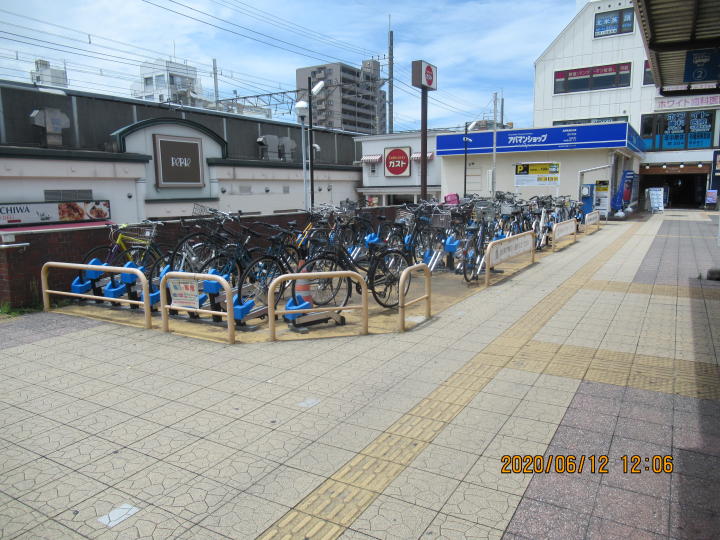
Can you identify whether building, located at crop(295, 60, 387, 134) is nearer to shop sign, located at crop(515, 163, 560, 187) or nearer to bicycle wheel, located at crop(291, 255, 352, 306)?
shop sign, located at crop(515, 163, 560, 187)

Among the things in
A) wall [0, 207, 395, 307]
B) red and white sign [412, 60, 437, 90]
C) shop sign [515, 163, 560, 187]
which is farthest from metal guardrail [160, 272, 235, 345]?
shop sign [515, 163, 560, 187]

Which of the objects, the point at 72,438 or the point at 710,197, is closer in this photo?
the point at 72,438

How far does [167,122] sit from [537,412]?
58.9ft

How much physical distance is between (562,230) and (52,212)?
48.1 feet

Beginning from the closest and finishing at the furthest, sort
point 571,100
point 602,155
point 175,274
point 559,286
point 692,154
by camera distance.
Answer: point 175,274 < point 559,286 < point 602,155 < point 692,154 < point 571,100

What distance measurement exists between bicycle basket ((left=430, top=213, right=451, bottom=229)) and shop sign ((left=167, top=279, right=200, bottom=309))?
4.91 metres

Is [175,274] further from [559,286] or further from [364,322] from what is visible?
[559,286]

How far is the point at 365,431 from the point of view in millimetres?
3703

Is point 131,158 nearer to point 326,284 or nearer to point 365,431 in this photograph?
point 326,284

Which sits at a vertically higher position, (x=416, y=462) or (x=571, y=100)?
(x=571, y=100)

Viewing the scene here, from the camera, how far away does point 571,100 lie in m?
36.8

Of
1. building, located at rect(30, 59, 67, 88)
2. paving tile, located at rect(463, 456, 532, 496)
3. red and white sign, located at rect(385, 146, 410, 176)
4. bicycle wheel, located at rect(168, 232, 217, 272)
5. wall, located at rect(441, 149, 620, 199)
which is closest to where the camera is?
paving tile, located at rect(463, 456, 532, 496)

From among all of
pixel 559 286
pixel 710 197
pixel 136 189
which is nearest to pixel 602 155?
pixel 710 197
